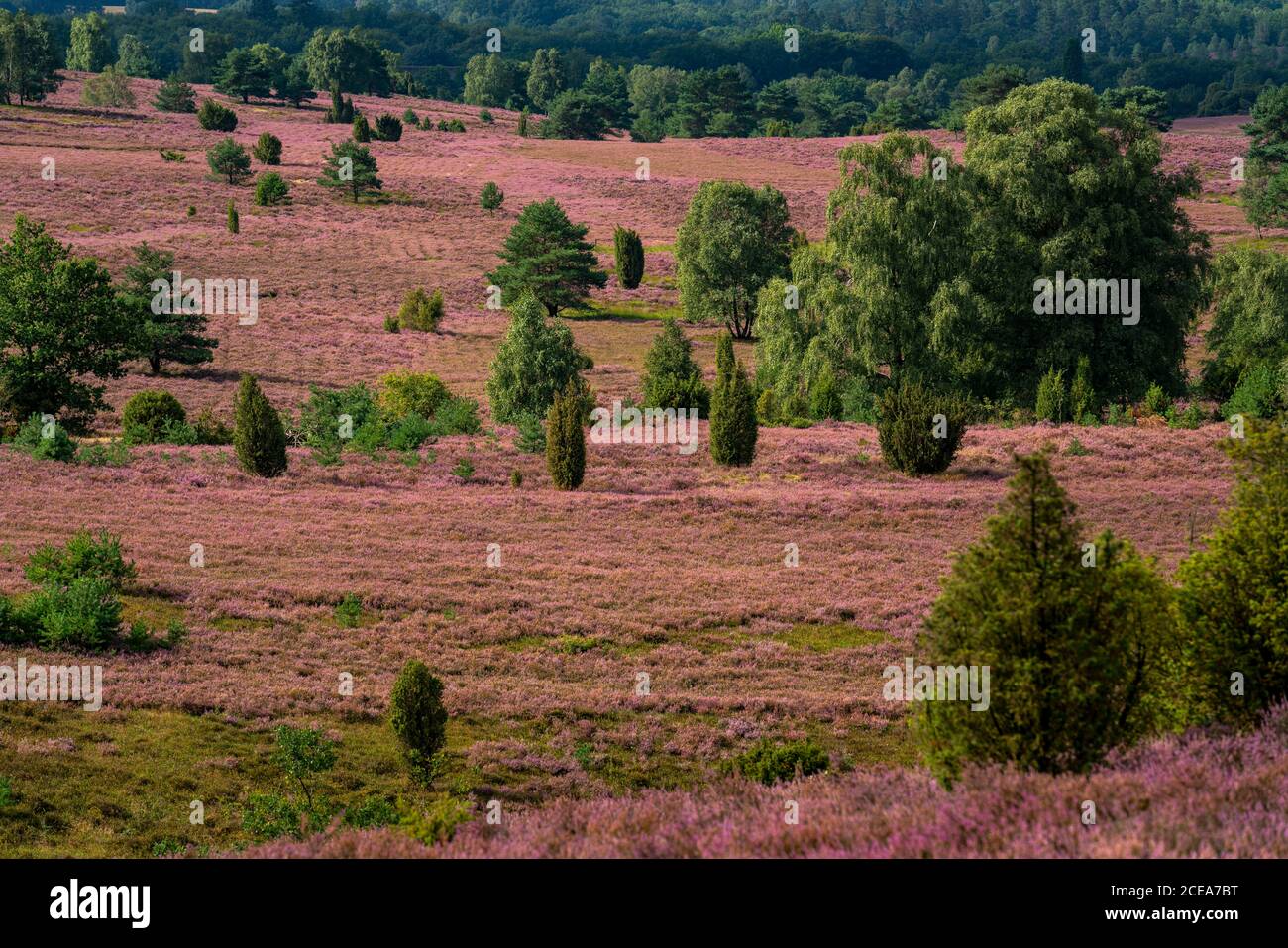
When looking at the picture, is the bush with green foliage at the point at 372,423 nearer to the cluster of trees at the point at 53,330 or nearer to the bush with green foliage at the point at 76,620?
the cluster of trees at the point at 53,330


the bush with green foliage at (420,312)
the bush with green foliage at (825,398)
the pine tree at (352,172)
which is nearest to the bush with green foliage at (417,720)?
the bush with green foliage at (825,398)

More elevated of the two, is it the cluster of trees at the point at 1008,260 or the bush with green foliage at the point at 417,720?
the cluster of trees at the point at 1008,260

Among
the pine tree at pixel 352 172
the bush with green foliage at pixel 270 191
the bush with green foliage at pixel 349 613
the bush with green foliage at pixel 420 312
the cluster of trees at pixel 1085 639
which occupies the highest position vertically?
the pine tree at pixel 352 172

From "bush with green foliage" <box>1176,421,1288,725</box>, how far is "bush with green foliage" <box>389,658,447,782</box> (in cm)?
982

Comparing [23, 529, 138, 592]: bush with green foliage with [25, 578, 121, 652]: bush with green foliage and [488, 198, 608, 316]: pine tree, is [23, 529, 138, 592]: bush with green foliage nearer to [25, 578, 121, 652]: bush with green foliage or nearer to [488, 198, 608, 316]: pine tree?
[25, 578, 121, 652]: bush with green foliage

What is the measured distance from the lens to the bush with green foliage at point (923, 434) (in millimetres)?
37031

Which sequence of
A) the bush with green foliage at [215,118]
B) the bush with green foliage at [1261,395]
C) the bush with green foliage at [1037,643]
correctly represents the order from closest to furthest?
the bush with green foliage at [1037,643]
the bush with green foliage at [1261,395]
the bush with green foliage at [215,118]

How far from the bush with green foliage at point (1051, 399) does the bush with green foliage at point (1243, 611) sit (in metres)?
36.1

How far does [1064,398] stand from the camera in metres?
48.4

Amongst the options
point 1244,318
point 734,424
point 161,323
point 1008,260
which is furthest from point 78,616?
→ point 1244,318

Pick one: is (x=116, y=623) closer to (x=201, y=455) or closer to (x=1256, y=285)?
(x=201, y=455)

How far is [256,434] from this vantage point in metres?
35.5
